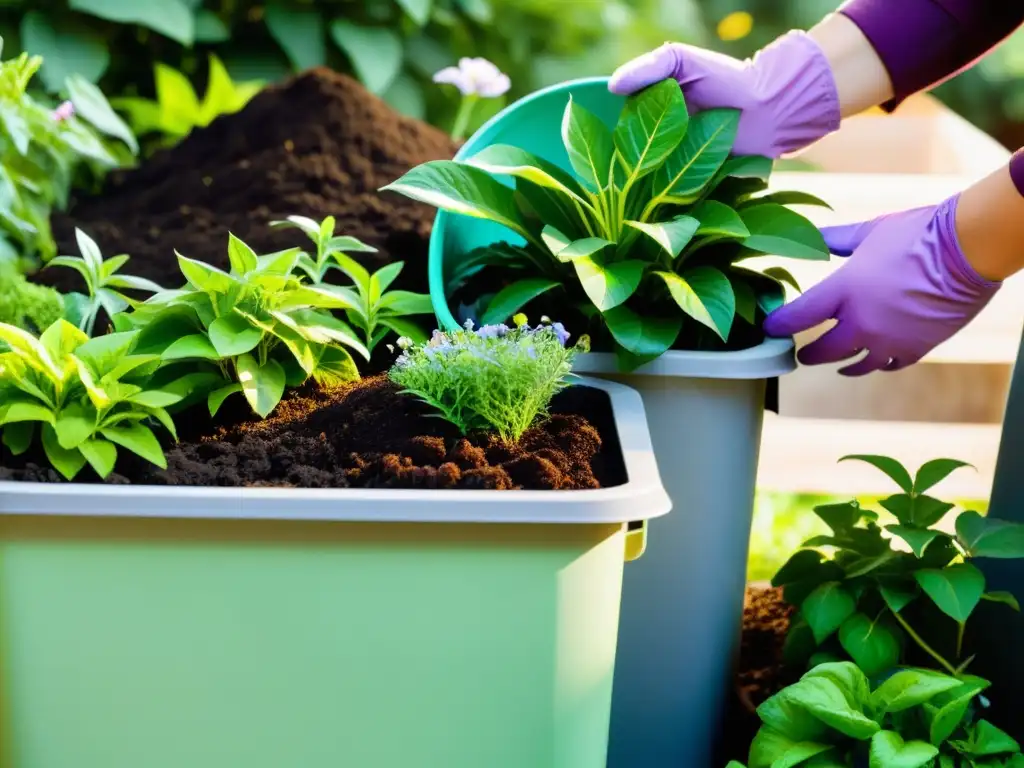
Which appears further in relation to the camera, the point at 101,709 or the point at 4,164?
the point at 4,164

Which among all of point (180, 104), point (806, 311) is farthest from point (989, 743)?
point (180, 104)

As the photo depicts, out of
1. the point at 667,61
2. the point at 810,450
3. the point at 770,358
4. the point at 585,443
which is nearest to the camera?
the point at 585,443

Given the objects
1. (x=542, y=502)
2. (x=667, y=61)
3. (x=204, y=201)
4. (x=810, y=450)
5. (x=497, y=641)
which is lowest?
(x=810, y=450)

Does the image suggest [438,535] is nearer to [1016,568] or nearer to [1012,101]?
[1016,568]

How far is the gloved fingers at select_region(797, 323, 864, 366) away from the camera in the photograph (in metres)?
1.16

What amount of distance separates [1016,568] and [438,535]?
749 mm

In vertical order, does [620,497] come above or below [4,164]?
below

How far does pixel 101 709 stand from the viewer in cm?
78

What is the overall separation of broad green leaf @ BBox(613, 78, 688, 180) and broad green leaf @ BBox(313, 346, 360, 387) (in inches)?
13.0

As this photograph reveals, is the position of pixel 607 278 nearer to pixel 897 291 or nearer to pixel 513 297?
pixel 513 297

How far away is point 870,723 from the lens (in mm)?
886

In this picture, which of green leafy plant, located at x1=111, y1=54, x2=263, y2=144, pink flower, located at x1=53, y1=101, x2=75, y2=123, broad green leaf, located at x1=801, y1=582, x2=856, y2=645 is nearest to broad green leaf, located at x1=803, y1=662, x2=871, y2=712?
broad green leaf, located at x1=801, y1=582, x2=856, y2=645

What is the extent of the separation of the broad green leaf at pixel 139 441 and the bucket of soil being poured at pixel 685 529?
34cm

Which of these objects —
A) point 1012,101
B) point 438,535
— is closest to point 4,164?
point 438,535
